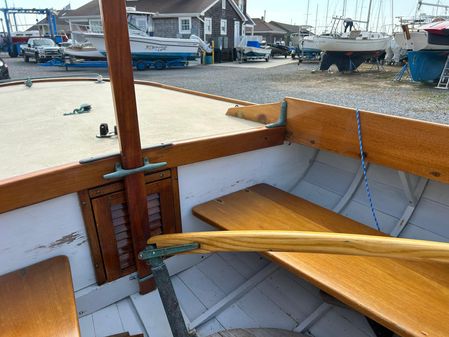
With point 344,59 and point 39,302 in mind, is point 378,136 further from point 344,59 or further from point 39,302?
point 344,59

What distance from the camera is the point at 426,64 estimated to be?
12.4 m

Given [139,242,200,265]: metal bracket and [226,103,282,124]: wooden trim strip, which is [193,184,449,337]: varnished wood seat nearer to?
[139,242,200,265]: metal bracket

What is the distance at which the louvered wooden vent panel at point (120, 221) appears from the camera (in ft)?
4.99

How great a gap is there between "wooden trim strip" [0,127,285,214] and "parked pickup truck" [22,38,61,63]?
20333 millimetres

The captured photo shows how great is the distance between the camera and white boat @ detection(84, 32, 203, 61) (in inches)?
597

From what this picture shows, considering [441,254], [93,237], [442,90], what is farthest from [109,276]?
[442,90]

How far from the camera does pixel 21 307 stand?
1158 mm

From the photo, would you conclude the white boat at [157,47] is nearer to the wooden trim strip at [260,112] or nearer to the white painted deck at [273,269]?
the wooden trim strip at [260,112]

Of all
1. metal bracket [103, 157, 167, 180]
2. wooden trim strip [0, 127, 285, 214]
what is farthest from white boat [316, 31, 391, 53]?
metal bracket [103, 157, 167, 180]

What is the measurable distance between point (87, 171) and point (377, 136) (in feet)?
4.62

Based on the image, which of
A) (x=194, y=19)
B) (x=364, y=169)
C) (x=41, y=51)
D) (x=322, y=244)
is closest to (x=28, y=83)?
(x=364, y=169)

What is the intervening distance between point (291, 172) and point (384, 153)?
30.2 inches

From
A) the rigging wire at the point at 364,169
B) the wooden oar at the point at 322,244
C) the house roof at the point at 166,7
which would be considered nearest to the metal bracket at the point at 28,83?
the wooden oar at the point at 322,244

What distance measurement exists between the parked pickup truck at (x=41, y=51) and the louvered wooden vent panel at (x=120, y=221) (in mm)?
20382
